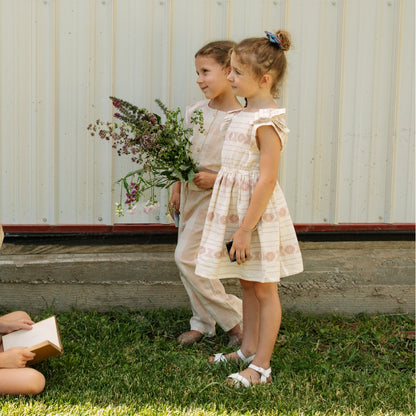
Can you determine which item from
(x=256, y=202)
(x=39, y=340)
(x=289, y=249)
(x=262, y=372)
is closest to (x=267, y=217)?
(x=256, y=202)

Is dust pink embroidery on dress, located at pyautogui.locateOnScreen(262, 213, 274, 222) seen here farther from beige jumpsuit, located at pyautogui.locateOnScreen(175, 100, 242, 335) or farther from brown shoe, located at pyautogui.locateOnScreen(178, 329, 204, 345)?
Answer: brown shoe, located at pyautogui.locateOnScreen(178, 329, 204, 345)

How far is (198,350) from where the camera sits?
12.1 feet

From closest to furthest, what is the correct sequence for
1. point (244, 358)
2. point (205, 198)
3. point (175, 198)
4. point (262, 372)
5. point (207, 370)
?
1. point (262, 372)
2. point (207, 370)
3. point (244, 358)
4. point (205, 198)
5. point (175, 198)

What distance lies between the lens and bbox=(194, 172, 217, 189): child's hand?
11.7 ft

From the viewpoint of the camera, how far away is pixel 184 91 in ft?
13.6

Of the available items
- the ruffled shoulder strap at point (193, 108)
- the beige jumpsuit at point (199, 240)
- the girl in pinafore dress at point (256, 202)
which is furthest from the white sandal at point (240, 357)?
the ruffled shoulder strap at point (193, 108)

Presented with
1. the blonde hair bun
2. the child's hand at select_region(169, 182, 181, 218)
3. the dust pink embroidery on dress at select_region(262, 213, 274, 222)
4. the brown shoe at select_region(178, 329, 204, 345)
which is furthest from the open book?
the blonde hair bun

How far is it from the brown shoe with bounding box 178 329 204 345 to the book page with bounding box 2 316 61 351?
82 centimetres

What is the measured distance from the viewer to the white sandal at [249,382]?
312 centimetres

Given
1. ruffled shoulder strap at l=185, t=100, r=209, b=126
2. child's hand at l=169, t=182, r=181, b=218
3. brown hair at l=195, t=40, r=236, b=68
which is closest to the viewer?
brown hair at l=195, t=40, r=236, b=68

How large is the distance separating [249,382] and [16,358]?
3.64 feet

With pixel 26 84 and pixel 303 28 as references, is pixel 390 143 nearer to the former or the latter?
pixel 303 28

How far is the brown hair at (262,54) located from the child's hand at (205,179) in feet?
2.21

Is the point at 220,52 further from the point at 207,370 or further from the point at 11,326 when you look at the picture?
the point at 11,326
